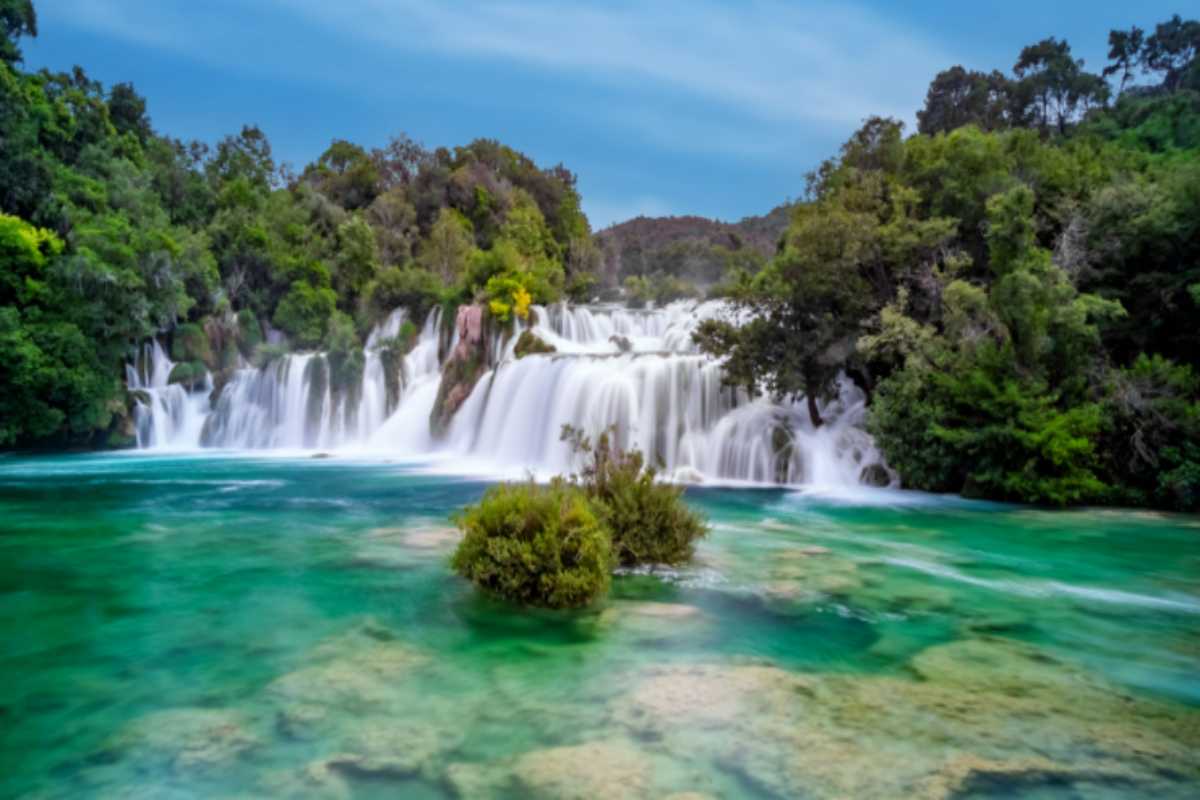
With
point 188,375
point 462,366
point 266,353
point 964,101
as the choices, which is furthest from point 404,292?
point 964,101

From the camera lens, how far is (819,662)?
17.0 feet

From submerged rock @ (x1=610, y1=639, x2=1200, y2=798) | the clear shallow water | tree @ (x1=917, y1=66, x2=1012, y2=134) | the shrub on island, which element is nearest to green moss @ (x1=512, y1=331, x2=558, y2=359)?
the clear shallow water

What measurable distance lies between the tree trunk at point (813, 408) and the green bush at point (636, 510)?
27.9 feet

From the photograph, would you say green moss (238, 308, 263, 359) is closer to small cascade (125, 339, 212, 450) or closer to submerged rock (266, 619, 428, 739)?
small cascade (125, 339, 212, 450)

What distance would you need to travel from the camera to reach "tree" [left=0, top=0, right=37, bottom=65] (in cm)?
2822

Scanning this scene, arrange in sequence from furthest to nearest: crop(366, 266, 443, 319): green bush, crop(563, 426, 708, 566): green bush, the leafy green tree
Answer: the leafy green tree, crop(366, 266, 443, 319): green bush, crop(563, 426, 708, 566): green bush

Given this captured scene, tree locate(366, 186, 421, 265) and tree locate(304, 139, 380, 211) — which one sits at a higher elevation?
tree locate(304, 139, 380, 211)

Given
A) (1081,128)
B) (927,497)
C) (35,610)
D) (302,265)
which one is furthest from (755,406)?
(1081,128)

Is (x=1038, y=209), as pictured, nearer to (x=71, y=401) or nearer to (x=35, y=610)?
(x=35, y=610)

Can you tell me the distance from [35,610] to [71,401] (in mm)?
21406

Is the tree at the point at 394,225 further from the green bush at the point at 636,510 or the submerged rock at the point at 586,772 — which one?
the submerged rock at the point at 586,772

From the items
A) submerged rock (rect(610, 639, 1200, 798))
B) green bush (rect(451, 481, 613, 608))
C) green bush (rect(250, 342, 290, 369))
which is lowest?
submerged rock (rect(610, 639, 1200, 798))

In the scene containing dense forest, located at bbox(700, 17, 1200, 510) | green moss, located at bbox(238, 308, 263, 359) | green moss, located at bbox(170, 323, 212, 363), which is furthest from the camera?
green moss, located at bbox(238, 308, 263, 359)

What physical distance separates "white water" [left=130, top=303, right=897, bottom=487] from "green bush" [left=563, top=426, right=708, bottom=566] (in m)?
0.36
